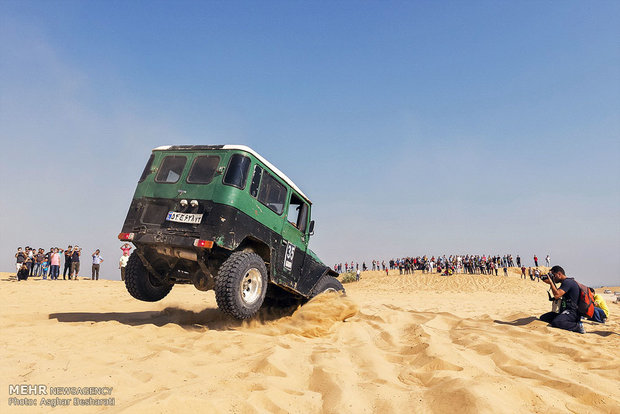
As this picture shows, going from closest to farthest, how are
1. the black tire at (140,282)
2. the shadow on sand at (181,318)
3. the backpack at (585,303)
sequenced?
the shadow on sand at (181,318) < the black tire at (140,282) < the backpack at (585,303)

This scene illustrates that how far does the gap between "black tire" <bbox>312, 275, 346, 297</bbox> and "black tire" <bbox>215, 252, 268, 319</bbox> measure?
2100mm

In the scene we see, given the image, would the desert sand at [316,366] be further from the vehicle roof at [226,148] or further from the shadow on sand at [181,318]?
the vehicle roof at [226,148]

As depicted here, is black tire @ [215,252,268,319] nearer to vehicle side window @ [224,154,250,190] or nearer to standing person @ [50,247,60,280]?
vehicle side window @ [224,154,250,190]

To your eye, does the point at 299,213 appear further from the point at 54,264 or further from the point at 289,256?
the point at 54,264

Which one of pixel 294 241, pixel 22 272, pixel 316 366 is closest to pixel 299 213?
pixel 294 241

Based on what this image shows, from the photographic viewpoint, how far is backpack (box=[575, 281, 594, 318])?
21.3 feet

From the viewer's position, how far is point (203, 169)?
587 cm

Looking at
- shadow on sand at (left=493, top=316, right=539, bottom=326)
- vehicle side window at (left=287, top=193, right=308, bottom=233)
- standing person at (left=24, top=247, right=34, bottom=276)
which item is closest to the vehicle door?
vehicle side window at (left=287, top=193, right=308, bottom=233)

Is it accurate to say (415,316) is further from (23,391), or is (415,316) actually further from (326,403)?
(23,391)

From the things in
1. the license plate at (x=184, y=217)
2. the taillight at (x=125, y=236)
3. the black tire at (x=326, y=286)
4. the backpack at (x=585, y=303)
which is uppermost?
the license plate at (x=184, y=217)

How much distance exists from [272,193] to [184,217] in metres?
1.66

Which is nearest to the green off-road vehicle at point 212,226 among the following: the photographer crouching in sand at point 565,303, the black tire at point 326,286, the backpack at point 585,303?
the black tire at point 326,286

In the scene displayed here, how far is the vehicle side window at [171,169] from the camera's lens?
19.7 ft

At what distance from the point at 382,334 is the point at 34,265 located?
862 inches
